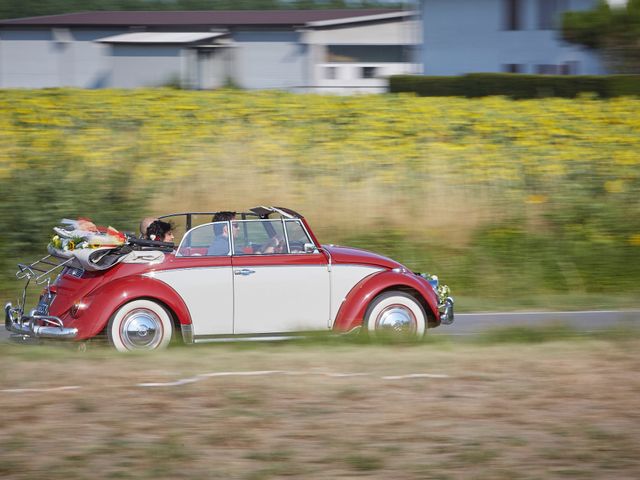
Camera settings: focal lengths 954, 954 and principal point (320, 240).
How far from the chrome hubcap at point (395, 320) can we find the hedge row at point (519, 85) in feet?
65.2

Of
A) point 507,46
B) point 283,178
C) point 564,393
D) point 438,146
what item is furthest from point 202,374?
point 507,46

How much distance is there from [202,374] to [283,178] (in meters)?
12.1

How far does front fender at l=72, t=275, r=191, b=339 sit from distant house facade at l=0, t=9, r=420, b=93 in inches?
1189

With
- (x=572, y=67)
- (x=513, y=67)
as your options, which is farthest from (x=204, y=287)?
(x=513, y=67)

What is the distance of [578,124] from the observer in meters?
23.1

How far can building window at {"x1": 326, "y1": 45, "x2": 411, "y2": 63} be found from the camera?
151ft

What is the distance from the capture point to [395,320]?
10.2 metres

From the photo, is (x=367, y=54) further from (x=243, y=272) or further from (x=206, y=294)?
(x=206, y=294)

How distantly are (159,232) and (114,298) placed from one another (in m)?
1.53

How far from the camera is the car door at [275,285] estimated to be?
10023 millimetres

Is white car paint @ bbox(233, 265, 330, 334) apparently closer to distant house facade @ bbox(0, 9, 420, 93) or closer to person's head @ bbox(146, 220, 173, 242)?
person's head @ bbox(146, 220, 173, 242)

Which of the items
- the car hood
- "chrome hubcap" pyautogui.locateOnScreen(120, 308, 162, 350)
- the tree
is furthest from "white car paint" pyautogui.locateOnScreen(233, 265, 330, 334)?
the tree

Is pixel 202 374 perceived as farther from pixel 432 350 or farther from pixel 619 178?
pixel 619 178

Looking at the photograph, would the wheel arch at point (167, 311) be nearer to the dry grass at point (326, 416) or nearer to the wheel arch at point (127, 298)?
the wheel arch at point (127, 298)
